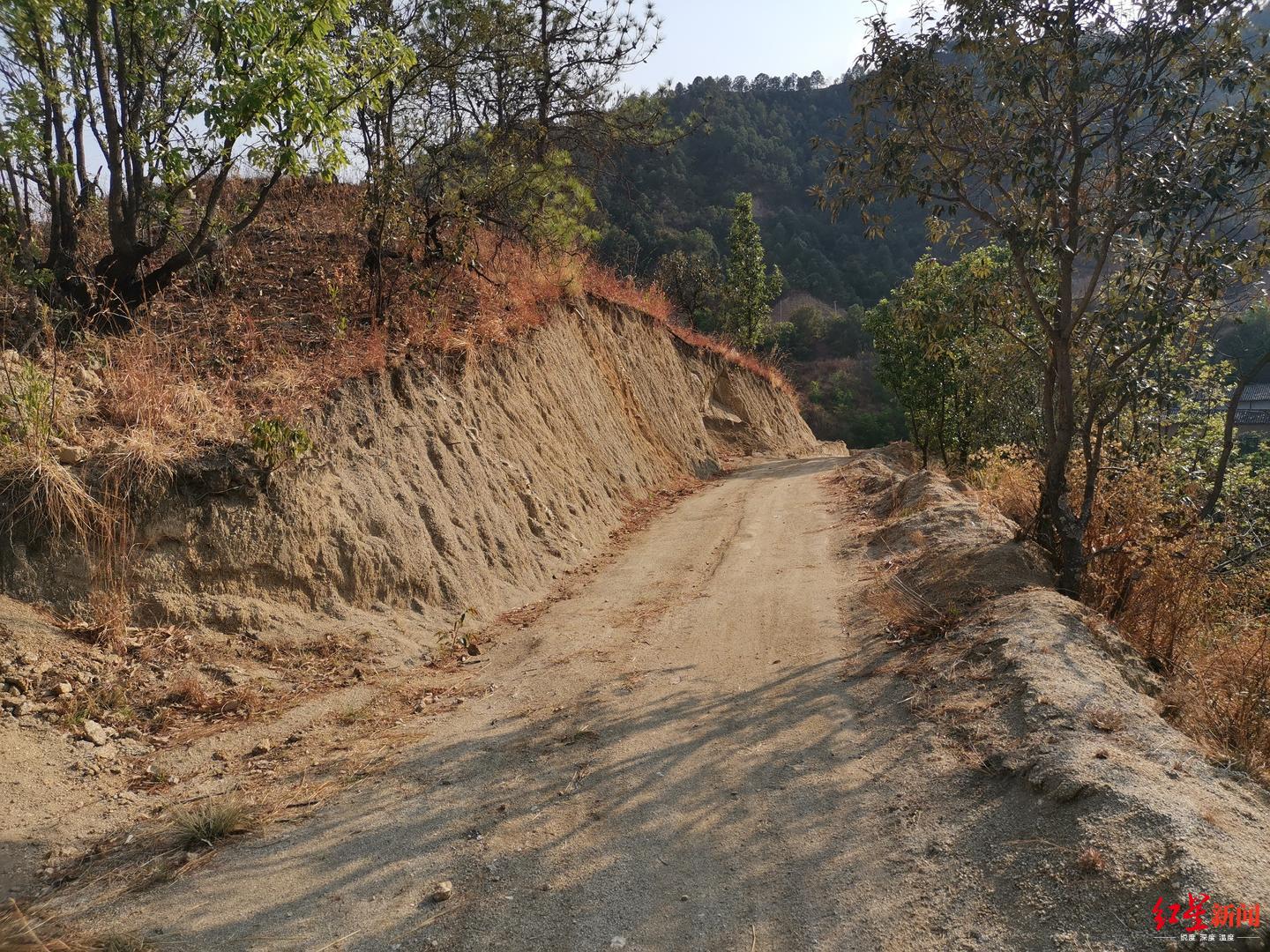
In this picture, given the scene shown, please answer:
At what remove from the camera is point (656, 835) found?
4039 mm

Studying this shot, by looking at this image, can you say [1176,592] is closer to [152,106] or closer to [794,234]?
[152,106]

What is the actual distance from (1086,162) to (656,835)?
268 inches

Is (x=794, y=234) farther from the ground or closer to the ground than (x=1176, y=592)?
farther from the ground

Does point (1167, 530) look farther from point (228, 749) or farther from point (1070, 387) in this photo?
point (228, 749)

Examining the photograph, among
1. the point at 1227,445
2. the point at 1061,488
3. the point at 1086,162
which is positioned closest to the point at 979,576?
the point at 1061,488

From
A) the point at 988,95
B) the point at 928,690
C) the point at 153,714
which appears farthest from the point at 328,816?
the point at 988,95

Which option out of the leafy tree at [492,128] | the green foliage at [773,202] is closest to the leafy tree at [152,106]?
the leafy tree at [492,128]

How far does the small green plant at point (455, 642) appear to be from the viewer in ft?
23.4

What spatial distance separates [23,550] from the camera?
5.34 meters

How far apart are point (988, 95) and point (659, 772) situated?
6592 mm

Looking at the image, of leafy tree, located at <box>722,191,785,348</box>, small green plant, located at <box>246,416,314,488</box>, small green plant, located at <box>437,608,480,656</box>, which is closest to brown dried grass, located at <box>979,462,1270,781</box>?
small green plant, located at <box>437,608,480,656</box>

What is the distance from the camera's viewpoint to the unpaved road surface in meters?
3.34

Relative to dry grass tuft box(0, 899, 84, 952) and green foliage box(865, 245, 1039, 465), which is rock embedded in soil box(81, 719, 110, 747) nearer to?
dry grass tuft box(0, 899, 84, 952)

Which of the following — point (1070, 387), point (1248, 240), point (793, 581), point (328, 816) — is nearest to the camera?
Result: point (328, 816)
